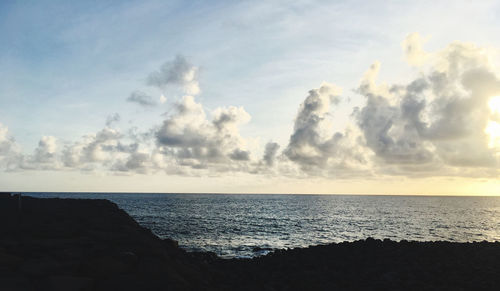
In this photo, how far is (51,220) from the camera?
23359mm

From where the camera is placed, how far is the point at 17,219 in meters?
23.1

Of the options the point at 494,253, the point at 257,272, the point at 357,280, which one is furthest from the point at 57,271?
the point at 494,253

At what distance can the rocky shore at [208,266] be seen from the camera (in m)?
10.8

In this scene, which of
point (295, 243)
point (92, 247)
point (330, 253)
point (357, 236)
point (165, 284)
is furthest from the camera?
point (357, 236)

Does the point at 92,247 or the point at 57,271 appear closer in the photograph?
the point at 57,271

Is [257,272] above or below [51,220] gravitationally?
below

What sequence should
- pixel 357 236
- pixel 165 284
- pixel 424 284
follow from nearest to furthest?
pixel 165 284 → pixel 424 284 → pixel 357 236

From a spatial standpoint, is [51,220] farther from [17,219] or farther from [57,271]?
[57,271]

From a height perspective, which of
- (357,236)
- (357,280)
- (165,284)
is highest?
(165,284)

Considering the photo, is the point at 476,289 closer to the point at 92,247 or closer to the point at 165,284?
the point at 165,284

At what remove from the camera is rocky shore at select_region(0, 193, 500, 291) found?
35.5 feet

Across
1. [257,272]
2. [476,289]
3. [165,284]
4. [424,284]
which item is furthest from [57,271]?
[476,289]

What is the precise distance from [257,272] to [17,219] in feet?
56.4

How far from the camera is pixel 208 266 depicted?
2028 cm
